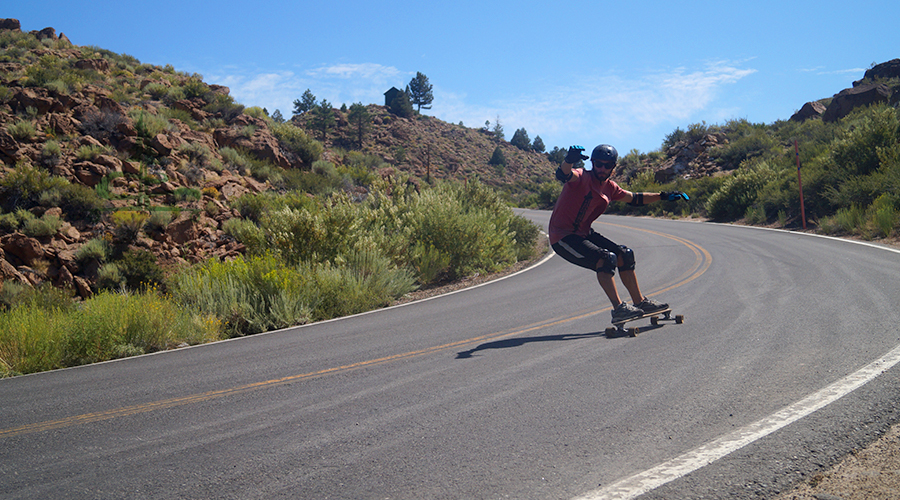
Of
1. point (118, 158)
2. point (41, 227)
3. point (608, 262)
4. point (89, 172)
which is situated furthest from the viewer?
point (118, 158)

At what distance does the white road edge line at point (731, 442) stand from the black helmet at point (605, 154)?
10.6 ft

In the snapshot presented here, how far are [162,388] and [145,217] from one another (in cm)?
1394

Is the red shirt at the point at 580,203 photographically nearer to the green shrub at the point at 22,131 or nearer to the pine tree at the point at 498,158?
the green shrub at the point at 22,131

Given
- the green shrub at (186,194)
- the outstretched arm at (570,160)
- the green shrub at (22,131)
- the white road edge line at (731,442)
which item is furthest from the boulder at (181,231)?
the white road edge line at (731,442)

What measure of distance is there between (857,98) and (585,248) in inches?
1467

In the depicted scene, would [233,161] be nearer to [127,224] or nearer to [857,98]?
[127,224]

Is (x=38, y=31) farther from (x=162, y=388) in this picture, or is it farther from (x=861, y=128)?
(x=861, y=128)

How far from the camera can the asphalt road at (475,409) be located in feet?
10.0

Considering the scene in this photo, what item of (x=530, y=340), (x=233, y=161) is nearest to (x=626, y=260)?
(x=530, y=340)

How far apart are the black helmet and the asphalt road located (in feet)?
7.13

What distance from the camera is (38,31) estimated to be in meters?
34.8

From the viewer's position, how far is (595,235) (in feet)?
22.3

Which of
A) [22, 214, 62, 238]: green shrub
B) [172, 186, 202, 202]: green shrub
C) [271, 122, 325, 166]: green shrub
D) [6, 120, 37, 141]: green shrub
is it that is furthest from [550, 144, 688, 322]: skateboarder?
[271, 122, 325, 166]: green shrub

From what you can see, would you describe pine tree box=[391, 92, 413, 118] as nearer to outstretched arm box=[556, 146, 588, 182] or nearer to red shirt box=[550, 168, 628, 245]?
red shirt box=[550, 168, 628, 245]
